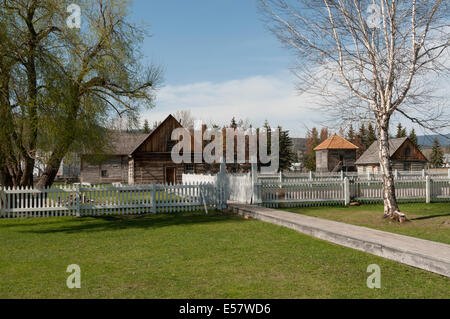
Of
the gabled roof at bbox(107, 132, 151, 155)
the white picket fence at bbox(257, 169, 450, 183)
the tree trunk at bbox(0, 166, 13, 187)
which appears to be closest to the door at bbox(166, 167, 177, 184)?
the gabled roof at bbox(107, 132, 151, 155)

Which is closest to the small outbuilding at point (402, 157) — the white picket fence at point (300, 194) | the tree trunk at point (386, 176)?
the white picket fence at point (300, 194)

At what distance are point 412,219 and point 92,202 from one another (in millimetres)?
12074

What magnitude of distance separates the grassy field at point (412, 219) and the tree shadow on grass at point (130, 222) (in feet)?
13.1

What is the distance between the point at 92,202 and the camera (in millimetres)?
15883

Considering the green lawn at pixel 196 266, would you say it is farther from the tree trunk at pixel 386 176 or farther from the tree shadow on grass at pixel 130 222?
the tree trunk at pixel 386 176

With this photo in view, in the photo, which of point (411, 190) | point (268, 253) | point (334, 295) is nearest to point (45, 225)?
point (268, 253)

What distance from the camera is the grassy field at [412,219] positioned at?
404 inches

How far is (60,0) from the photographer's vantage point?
1480 centimetres

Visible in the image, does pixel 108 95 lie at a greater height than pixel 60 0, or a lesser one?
lesser

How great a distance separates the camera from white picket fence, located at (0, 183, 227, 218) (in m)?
14.8

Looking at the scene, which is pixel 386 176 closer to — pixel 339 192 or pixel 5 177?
pixel 339 192

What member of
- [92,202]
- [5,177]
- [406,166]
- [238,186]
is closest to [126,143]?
[238,186]

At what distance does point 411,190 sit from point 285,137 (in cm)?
4224
